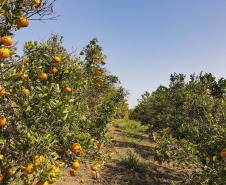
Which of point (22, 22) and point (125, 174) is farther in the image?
point (125, 174)

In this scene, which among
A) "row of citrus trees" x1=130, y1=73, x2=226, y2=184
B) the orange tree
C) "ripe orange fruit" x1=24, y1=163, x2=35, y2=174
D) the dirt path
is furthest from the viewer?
the dirt path

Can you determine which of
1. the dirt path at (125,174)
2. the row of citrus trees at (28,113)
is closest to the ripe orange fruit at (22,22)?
the row of citrus trees at (28,113)

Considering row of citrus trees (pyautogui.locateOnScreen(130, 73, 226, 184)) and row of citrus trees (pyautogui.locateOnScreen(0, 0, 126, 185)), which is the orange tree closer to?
row of citrus trees (pyautogui.locateOnScreen(0, 0, 126, 185))

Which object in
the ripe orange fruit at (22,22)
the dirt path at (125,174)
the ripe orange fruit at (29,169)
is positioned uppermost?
the ripe orange fruit at (22,22)

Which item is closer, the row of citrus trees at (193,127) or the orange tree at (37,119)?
the orange tree at (37,119)

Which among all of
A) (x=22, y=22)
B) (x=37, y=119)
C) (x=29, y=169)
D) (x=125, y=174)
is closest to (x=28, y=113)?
(x=37, y=119)

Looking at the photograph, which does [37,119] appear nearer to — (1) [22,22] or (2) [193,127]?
(1) [22,22]

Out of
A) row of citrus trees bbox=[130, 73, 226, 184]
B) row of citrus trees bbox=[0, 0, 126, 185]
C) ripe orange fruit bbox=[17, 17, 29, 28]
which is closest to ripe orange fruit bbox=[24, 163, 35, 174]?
row of citrus trees bbox=[0, 0, 126, 185]

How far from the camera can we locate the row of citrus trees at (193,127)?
3.27 meters

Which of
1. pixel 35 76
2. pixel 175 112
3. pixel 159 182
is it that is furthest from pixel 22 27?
pixel 175 112

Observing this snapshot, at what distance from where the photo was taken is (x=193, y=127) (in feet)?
15.0

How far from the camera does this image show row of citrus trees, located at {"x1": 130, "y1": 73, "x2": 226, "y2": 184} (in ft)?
10.7

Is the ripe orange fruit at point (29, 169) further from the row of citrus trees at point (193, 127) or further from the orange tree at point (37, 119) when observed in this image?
the row of citrus trees at point (193, 127)

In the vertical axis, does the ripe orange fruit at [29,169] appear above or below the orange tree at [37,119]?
below
